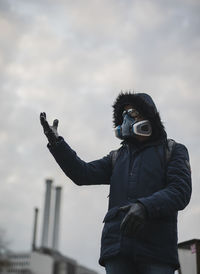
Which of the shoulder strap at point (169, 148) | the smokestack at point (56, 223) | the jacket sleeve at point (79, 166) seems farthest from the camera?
the smokestack at point (56, 223)

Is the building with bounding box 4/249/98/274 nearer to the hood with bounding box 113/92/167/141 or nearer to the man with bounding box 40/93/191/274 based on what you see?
the hood with bounding box 113/92/167/141

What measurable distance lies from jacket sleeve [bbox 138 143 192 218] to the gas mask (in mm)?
252

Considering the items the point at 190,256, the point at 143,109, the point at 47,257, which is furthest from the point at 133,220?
the point at 47,257

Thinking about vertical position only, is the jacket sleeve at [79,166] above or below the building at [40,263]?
below

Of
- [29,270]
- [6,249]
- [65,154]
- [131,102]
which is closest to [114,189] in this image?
[65,154]

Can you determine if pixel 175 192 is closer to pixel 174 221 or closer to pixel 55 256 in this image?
pixel 174 221

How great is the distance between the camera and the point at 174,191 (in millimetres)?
2896

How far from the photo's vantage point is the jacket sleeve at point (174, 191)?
278 cm

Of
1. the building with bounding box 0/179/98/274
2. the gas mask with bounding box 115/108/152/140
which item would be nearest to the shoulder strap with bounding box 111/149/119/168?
the gas mask with bounding box 115/108/152/140

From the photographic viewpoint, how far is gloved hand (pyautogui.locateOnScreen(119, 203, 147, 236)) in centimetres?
268

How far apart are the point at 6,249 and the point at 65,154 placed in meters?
51.2

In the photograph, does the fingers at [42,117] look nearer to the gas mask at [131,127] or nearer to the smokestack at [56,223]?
the gas mask at [131,127]

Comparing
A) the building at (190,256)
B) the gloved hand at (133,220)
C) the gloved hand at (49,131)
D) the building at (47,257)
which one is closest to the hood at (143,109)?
the gloved hand at (49,131)

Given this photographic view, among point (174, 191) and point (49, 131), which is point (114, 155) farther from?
point (174, 191)
